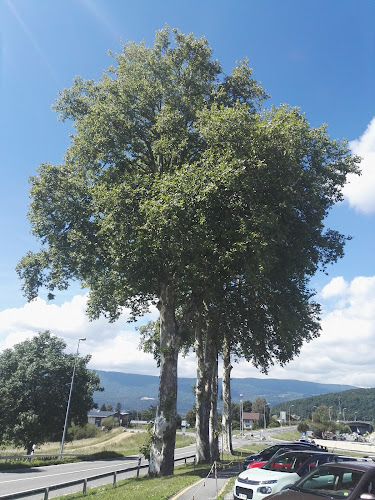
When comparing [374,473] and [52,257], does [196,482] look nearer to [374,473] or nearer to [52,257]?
[374,473]

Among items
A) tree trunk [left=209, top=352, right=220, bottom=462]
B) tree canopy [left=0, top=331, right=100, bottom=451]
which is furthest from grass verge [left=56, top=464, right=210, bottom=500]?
tree canopy [left=0, top=331, right=100, bottom=451]

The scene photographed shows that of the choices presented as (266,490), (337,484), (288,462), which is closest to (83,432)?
(288,462)

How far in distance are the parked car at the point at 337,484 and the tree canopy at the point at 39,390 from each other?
35.0 m

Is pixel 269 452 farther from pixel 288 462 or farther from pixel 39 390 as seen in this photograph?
pixel 39 390

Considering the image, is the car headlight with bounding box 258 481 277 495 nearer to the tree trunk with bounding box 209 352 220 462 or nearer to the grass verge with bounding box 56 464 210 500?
the grass verge with bounding box 56 464 210 500

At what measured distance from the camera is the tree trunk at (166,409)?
17.0m

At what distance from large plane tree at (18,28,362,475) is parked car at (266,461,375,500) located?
9011 millimetres

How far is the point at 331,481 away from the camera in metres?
7.11

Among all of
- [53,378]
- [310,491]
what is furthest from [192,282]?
Result: [53,378]

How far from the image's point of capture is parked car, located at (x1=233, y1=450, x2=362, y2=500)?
998cm

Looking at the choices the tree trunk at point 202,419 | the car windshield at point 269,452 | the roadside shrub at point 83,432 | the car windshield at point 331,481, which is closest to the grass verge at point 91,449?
the roadside shrub at point 83,432

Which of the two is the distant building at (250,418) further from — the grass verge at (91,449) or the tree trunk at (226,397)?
the tree trunk at (226,397)

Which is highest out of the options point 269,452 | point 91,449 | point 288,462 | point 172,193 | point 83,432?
point 172,193

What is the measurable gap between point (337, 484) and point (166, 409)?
1149 centimetres
